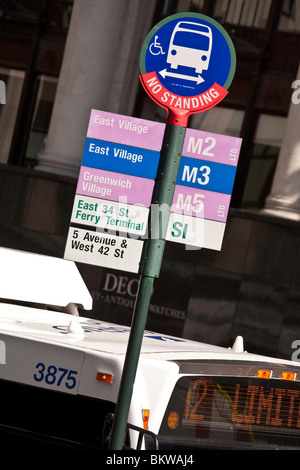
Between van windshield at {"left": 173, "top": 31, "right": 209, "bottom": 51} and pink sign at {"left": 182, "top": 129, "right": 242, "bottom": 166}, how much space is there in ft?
1.49

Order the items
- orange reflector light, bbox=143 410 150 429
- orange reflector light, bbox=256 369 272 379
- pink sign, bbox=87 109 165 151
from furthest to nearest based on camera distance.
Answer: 1. orange reflector light, bbox=256 369 272 379
2. pink sign, bbox=87 109 165 151
3. orange reflector light, bbox=143 410 150 429

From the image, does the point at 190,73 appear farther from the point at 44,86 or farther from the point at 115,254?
the point at 44,86

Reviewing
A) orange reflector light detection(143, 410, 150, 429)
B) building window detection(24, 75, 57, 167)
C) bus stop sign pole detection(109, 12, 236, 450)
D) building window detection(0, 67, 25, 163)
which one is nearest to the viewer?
orange reflector light detection(143, 410, 150, 429)

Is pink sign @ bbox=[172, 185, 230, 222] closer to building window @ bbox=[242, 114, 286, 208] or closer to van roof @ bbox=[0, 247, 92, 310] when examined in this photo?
van roof @ bbox=[0, 247, 92, 310]

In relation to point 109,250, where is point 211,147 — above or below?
above

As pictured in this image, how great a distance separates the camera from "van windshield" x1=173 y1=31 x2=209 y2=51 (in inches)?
196

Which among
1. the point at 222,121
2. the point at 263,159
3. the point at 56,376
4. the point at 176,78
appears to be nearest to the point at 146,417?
the point at 56,376

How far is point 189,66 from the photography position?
4.96 metres

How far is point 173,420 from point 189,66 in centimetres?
186

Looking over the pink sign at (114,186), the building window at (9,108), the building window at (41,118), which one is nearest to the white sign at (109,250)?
the pink sign at (114,186)

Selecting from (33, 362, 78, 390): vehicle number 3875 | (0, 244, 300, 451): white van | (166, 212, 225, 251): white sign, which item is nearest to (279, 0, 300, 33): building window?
(0, 244, 300, 451): white van

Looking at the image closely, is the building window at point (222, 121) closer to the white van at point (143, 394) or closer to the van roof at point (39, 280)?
the van roof at point (39, 280)

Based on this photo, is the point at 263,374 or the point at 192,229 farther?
the point at 263,374

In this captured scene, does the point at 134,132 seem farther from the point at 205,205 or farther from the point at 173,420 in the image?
the point at 173,420
